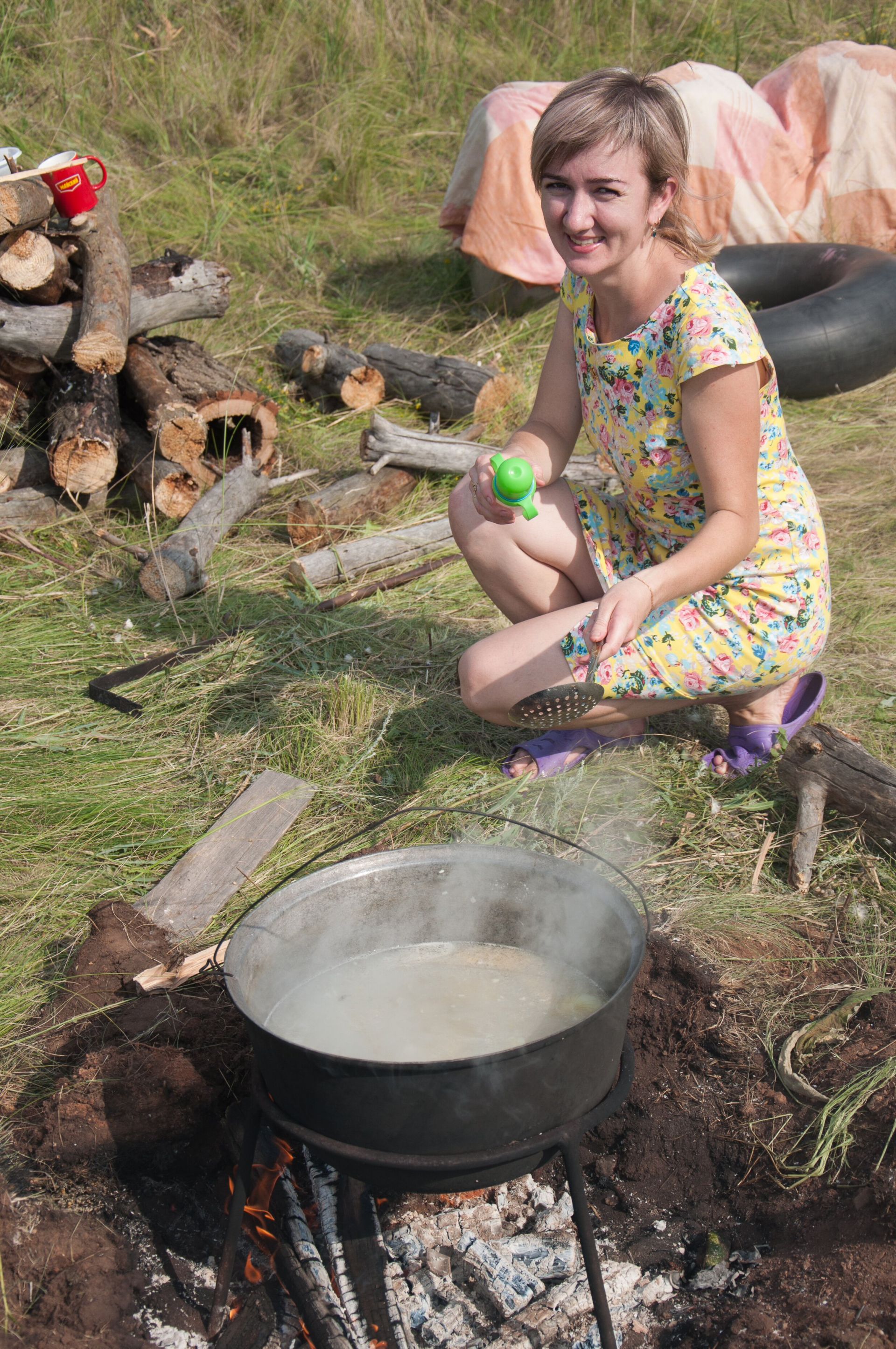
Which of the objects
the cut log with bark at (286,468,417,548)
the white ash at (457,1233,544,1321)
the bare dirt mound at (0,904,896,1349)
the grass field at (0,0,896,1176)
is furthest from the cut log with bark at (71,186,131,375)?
the white ash at (457,1233,544,1321)

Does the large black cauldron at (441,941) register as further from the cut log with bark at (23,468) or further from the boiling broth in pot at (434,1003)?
the cut log with bark at (23,468)

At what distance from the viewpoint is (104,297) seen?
13.0ft

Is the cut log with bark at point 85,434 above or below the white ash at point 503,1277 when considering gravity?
above

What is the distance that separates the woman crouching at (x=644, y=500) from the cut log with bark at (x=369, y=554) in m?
1.03

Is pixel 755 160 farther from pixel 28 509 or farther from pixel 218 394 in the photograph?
pixel 28 509

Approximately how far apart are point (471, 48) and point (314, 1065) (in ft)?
24.4

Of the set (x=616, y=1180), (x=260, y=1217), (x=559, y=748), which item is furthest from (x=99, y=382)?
(x=616, y=1180)

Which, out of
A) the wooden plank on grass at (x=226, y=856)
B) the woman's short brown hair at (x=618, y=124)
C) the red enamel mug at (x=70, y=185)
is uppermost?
the woman's short brown hair at (x=618, y=124)

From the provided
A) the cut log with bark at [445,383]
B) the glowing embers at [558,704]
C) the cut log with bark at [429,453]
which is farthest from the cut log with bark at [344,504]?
the glowing embers at [558,704]

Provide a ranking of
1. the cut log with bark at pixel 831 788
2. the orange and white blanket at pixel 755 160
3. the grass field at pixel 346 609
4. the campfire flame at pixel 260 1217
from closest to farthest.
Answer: the campfire flame at pixel 260 1217 → the cut log with bark at pixel 831 788 → the grass field at pixel 346 609 → the orange and white blanket at pixel 755 160

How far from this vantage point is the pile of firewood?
386 centimetres

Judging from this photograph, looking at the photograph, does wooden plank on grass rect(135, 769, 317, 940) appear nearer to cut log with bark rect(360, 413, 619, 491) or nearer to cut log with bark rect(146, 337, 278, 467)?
cut log with bark rect(360, 413, 619, 491)

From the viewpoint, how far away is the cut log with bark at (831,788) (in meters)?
2.29

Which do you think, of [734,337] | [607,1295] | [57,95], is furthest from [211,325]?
[607,1295]
